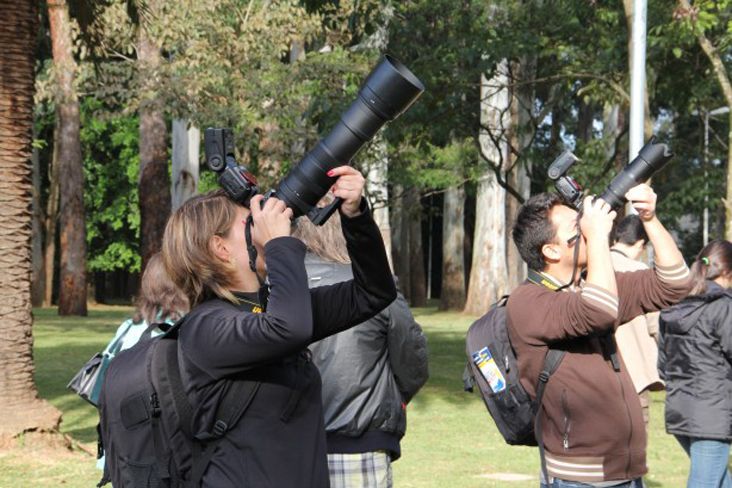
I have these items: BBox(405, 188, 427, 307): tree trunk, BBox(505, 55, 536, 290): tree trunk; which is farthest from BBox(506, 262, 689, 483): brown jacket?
BBox(405, 188, 427, 307): tree trunk

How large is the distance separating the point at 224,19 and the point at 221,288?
65.9 ft

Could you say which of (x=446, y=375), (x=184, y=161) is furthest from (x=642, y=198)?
(x=184, y=161)

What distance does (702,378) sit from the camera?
660 centimetres

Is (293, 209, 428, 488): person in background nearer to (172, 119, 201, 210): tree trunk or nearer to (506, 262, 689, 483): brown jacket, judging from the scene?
(506, 262, 689, 483): brown jacket

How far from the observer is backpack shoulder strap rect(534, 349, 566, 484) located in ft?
14.8

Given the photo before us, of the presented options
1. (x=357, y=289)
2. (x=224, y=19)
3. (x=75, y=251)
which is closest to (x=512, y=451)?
(x=357, y=289)

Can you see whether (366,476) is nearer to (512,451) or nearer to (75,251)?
(512,451)

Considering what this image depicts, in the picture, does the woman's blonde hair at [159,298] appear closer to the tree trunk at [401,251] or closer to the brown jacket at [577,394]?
the brown jacket at [577,394]

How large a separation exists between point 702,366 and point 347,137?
162 inches

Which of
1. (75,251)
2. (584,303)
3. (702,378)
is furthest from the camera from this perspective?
(75,251)

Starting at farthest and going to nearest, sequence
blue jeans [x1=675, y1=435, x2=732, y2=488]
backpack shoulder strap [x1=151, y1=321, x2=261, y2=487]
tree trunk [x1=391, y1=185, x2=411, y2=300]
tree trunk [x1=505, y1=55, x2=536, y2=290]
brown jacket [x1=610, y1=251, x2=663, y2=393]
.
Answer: tree trunk [x1=391, y1=185, x2=411, y2=300], tree trunk [x1=505, y1=55, x2=536, y2=290], brown jacket [x1=610, y1=251, x2=663, y2=393], blue jeans [x1=675, y1=435, x2=732, y2=488], backpack shoulder strap [x1=151, y1=321, x2=261, y2=487]

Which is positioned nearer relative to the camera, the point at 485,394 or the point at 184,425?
the point at 184,425

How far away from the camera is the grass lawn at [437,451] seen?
980 centimetres

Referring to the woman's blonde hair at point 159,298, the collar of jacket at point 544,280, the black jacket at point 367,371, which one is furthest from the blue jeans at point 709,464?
the woman's blonde hair at point 159,298
